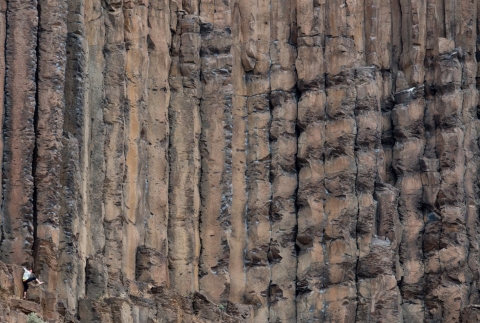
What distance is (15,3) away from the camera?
32.2 meters

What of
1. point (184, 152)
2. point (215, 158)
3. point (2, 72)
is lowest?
point (215, 158)

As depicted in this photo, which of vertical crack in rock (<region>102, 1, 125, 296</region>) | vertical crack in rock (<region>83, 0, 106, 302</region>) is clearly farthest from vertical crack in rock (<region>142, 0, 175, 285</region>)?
vertical crack in rock (<region>83, 0, 106, 302</region>)

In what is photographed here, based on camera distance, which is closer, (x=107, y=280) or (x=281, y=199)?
(x=107, y=280)

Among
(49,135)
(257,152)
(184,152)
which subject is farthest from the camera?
(257,152)

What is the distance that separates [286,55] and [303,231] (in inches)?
131

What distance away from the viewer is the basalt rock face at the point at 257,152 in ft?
108

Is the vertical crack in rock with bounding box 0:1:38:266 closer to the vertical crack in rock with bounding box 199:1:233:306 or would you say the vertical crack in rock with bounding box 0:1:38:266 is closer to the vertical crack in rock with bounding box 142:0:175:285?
the vertical crack in rock with bounding box 142:0:175:285

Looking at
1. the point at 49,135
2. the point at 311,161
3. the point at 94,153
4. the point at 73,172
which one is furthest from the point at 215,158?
the point at 49,135

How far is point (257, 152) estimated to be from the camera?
38.2 meters

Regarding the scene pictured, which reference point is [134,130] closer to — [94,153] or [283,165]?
[94,153]

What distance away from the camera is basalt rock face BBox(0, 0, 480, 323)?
32.8m

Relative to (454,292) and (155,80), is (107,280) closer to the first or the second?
(155,80)

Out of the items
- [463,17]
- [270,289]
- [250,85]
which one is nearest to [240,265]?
[270,289]

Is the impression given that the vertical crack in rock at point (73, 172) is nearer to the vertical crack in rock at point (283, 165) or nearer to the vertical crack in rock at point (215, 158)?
the vertical crack in rock at point (215, 158)
